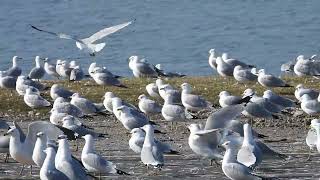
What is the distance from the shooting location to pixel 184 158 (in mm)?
16203

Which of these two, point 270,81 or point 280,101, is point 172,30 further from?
point 280,101

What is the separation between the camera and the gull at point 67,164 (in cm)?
1323

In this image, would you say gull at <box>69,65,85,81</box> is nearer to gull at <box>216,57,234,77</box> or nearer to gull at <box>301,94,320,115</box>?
gull at <box>216,57,234,77</box>

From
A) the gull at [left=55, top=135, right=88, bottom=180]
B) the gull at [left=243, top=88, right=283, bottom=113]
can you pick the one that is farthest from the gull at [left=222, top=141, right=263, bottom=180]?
the gull at [left=243, top=88, right=283, bottom=113]

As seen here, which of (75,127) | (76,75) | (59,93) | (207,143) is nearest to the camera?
(207,143)

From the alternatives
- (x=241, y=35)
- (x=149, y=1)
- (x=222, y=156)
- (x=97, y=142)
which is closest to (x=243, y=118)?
(x=97, y=142)

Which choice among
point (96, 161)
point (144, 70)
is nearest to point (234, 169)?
point (96, 161)

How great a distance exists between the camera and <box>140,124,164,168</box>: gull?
1474 centimetres

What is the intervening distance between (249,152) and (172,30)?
92.9 ft

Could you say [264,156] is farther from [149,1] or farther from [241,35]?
[149,1]

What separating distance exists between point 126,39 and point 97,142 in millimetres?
23471

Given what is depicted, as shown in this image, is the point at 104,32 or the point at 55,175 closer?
the point at 55,175

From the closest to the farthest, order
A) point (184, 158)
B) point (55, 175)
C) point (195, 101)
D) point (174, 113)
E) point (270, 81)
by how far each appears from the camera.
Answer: point (55, 175), point (184, 158), point (174, 113), point (195, 101), point (270, 81)

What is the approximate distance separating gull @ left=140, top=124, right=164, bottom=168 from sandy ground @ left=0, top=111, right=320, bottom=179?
0.17 m
